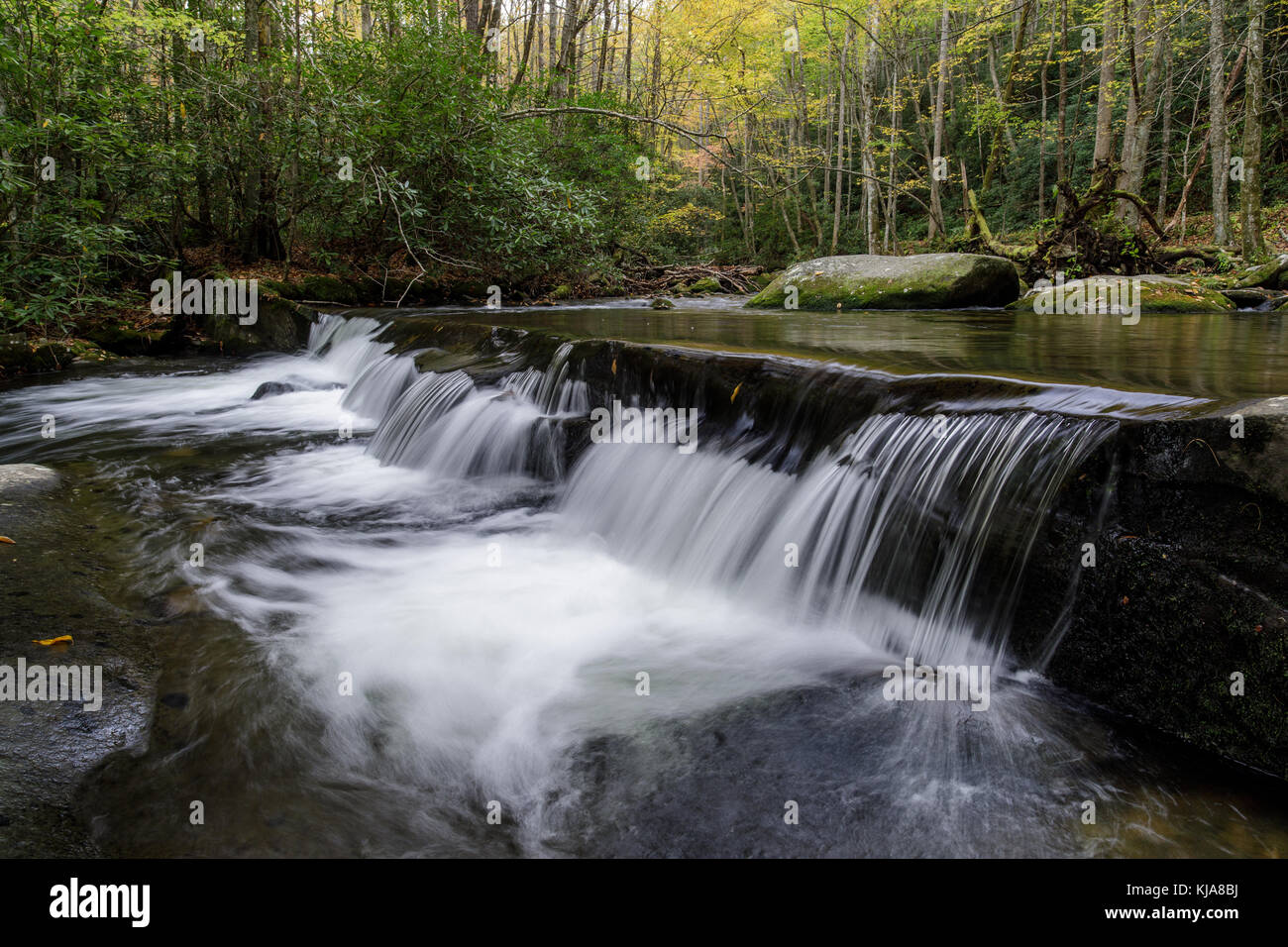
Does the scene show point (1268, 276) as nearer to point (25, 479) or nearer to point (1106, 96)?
point (1106, 96)

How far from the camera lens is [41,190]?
9.29 m

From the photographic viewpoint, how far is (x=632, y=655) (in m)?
3.34

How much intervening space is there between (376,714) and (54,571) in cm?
193

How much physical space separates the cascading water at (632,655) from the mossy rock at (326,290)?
8.70m

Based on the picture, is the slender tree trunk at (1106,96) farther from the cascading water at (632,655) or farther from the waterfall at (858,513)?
the cascading water at (632,655)

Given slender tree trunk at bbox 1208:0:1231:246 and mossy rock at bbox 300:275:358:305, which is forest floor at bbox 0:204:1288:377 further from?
slender tree trunk at bbox 1208:0:1231:246

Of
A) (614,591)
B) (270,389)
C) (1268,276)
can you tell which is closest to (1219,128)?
(1268,276)

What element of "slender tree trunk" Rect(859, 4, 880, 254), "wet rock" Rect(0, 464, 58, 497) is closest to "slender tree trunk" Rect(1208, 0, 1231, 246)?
"slender tree trunk" Rect(859, 4, 880, 254)

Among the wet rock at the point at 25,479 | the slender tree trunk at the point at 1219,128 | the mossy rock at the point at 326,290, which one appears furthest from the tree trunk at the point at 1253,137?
the wet rock at the point at 25,479

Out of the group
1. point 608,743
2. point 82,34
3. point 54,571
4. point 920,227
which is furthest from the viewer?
point 920,227

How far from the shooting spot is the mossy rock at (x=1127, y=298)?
9016 millimetres

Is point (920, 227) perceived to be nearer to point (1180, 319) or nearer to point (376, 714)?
point (1180, 319)

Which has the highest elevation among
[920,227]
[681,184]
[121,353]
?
[681,184]
